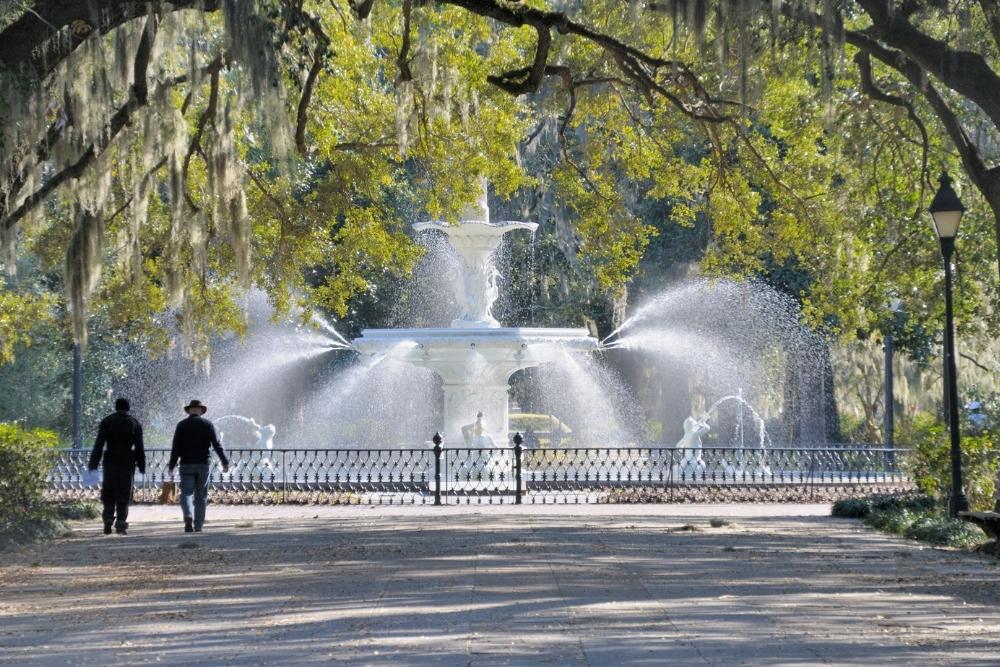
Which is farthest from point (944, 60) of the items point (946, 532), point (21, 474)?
point (21, 474)

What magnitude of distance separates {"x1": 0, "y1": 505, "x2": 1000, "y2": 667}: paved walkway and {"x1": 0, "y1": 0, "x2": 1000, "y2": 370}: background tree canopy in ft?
14.4

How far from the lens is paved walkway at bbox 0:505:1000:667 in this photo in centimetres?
800

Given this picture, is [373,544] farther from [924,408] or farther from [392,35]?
[924,408]

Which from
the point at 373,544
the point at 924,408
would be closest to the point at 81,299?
the point at 373,544

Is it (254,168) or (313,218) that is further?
(254,168)

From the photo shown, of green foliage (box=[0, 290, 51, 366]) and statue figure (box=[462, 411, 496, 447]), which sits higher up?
green foliage (box=[0, 290, 51, 366])

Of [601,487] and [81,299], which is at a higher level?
[81,299]

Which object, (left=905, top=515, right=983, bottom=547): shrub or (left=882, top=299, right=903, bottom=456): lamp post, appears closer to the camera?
(left=905, top=515, right=983, bottom=547): shrub

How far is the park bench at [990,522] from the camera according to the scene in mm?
13734

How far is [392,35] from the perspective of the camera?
812 inches

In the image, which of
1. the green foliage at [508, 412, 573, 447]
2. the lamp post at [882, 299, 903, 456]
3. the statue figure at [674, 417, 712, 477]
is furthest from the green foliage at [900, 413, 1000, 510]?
the green foliage at [508, 412, 573, 447]

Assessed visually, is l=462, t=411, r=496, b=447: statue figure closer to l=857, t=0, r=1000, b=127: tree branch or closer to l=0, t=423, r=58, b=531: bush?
l=0, t=423, r=58, b=531: bush

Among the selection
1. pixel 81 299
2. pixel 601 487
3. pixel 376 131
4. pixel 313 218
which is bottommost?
pixel 601 487

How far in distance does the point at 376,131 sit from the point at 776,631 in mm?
14234
